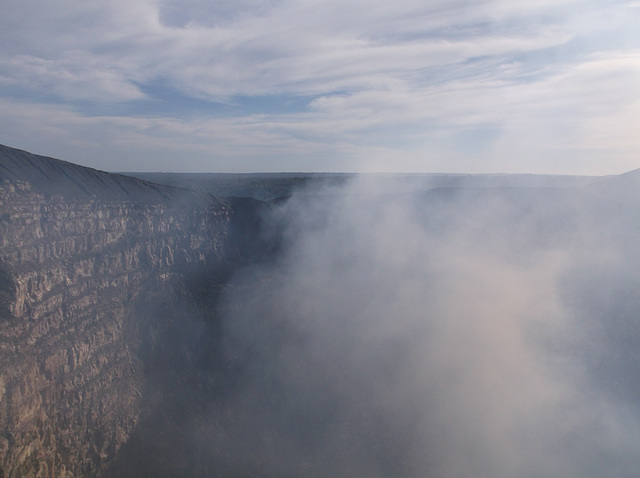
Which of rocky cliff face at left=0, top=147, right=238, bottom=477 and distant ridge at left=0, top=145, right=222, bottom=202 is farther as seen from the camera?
distant ridge at left=0, top=145, right=222, bottom=202

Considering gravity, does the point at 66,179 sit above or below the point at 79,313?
above

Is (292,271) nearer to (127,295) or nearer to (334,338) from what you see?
(334,338)

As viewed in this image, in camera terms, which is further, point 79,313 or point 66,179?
point 66,179

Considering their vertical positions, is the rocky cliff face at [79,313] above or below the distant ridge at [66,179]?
below

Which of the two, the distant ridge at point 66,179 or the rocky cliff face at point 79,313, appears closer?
the rocky cliff face at point 79,313

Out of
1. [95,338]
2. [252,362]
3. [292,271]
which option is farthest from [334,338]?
[95,338]
